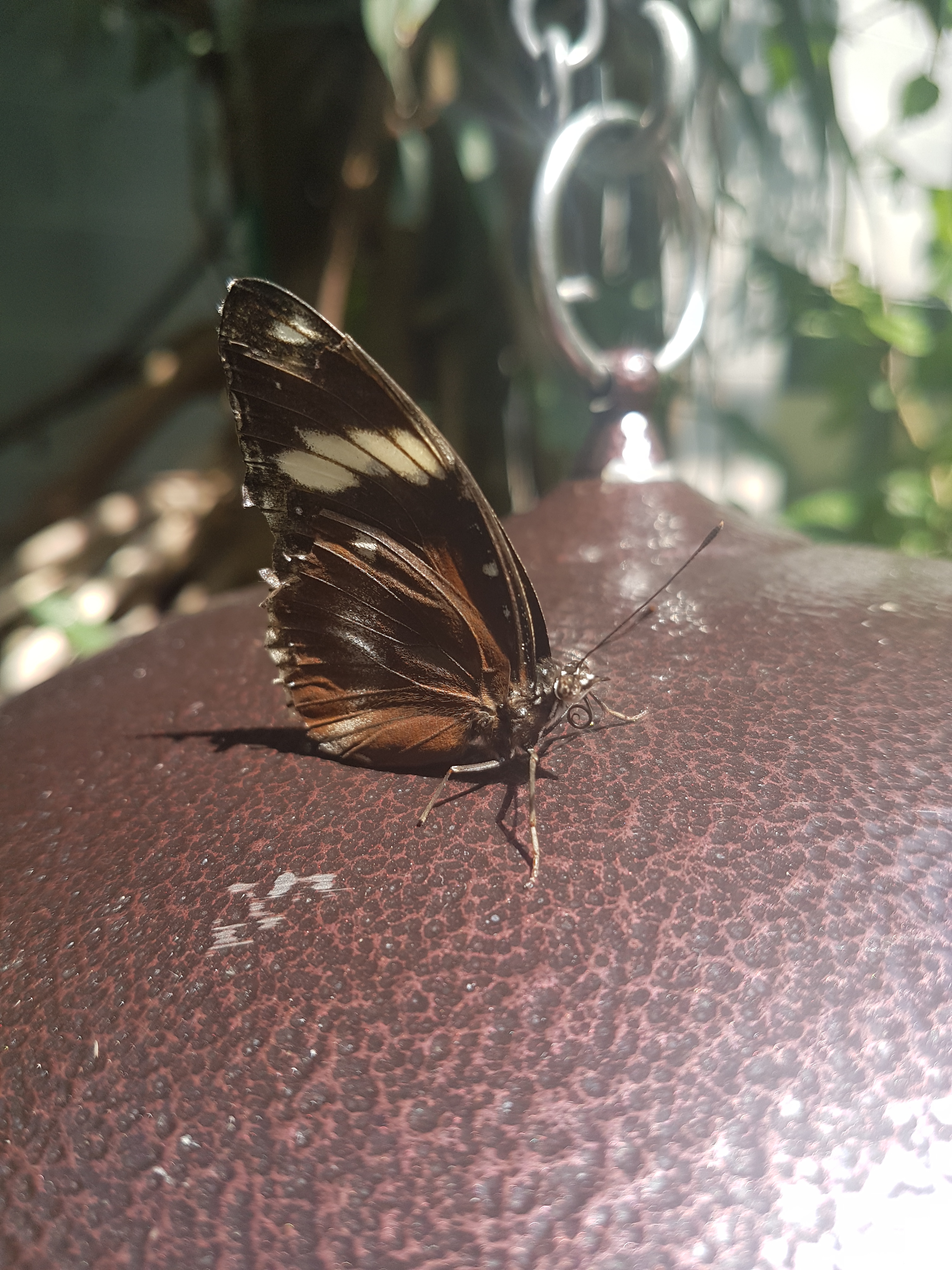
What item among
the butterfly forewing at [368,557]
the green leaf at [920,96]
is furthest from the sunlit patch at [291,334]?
the green leaf at [920,96]

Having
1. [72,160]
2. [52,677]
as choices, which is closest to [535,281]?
[52,677]

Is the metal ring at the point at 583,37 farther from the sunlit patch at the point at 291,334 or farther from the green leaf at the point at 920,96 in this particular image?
the green leaf at the point at 920,96

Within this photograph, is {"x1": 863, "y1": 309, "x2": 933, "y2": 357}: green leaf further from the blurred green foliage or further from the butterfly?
the butterfly

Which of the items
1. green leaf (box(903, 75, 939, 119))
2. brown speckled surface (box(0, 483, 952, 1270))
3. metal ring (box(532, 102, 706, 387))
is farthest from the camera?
green leaf (box(903, 75, 939, 119))

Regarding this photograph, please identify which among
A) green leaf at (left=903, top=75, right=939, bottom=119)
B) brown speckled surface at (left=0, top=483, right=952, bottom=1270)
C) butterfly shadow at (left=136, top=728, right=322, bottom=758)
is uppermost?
green leaf at (left=903, top=75, right=939, bottom=119)

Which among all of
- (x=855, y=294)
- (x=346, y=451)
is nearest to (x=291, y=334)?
(x=346, y=451)

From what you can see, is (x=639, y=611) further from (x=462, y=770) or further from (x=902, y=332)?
(x=902, y=332)

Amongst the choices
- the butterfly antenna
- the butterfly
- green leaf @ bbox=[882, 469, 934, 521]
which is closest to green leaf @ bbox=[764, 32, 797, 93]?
green leaf @ bbox=[882, 469, 934, 521]
